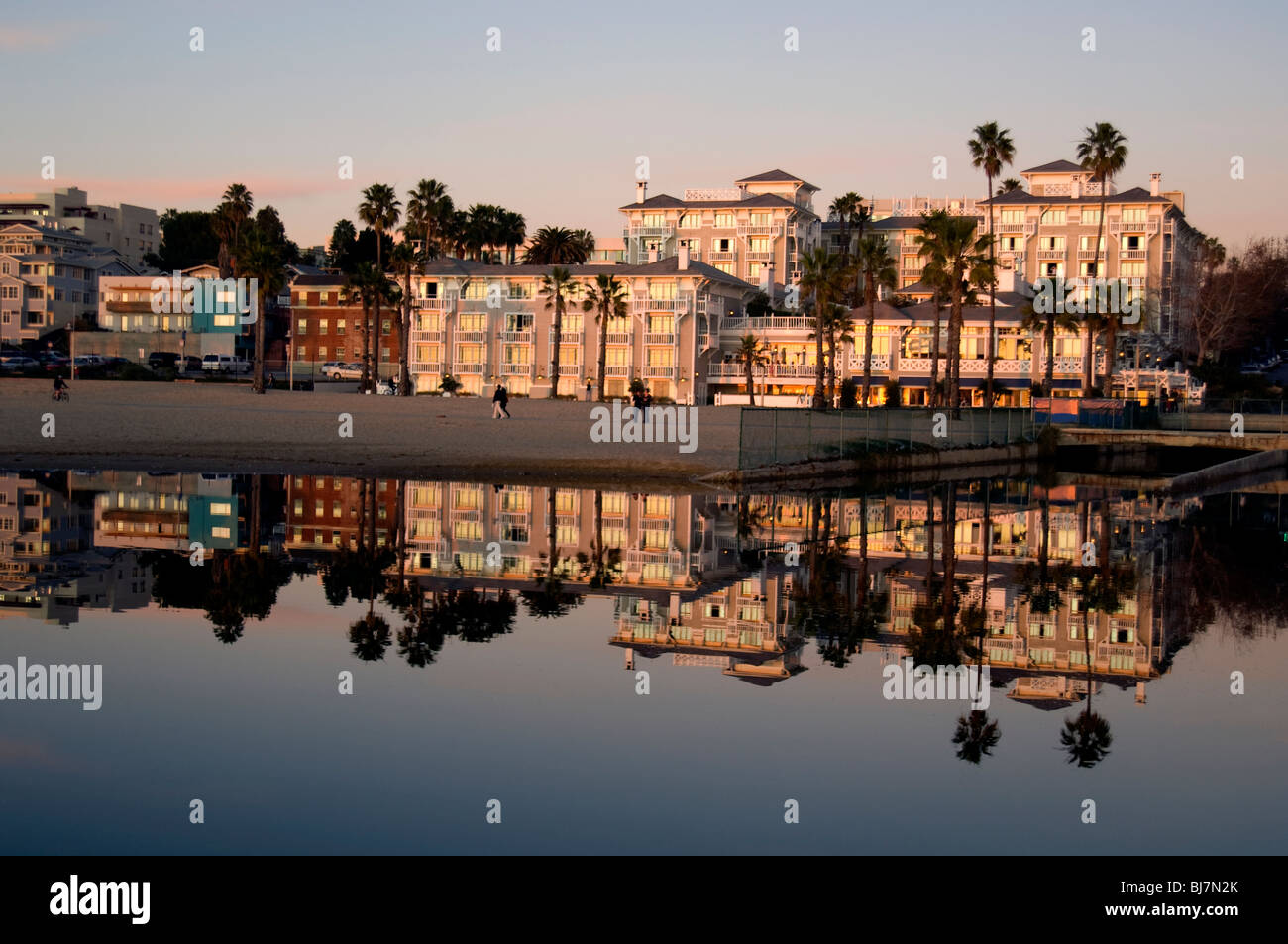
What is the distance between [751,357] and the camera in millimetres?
95438

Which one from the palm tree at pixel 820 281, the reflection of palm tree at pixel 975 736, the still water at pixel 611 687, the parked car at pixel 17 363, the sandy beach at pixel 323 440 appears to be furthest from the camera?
the parked car at pixel 17 363

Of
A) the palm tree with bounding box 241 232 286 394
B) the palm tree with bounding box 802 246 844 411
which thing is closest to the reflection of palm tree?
the palm tree with bounding box 802 246 844 411

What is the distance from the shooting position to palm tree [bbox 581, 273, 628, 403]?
93938 mm

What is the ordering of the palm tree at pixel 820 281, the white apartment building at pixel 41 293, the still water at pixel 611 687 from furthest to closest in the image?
the white apartment building at pixel 41 293, the palm tree at pixel 820 281, the still water at pixel 611 687

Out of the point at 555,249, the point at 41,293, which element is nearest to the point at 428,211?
the point at 555,249

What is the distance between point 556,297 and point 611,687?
3302 inches

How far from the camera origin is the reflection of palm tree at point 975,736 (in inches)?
495

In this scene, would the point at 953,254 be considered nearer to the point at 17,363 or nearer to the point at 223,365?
the point at 223,365

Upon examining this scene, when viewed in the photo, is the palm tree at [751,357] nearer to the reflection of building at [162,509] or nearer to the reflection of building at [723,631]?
the reflection of building at [162,509]

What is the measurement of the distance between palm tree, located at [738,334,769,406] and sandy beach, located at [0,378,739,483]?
21.3m

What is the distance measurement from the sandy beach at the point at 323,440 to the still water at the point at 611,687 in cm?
1428

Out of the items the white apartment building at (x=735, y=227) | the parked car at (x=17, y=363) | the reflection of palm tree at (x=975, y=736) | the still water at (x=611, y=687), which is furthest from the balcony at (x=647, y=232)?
the reflection of palm tree at (x=975, y=736)

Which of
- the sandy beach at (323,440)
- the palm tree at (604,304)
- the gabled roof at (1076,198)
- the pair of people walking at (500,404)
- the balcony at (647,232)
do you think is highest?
the gabled roof at (1076,198)

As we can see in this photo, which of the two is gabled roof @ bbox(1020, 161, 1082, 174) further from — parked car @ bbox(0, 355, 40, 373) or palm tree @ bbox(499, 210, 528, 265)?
parked car @ bbox(0, 355, 40, 373)
